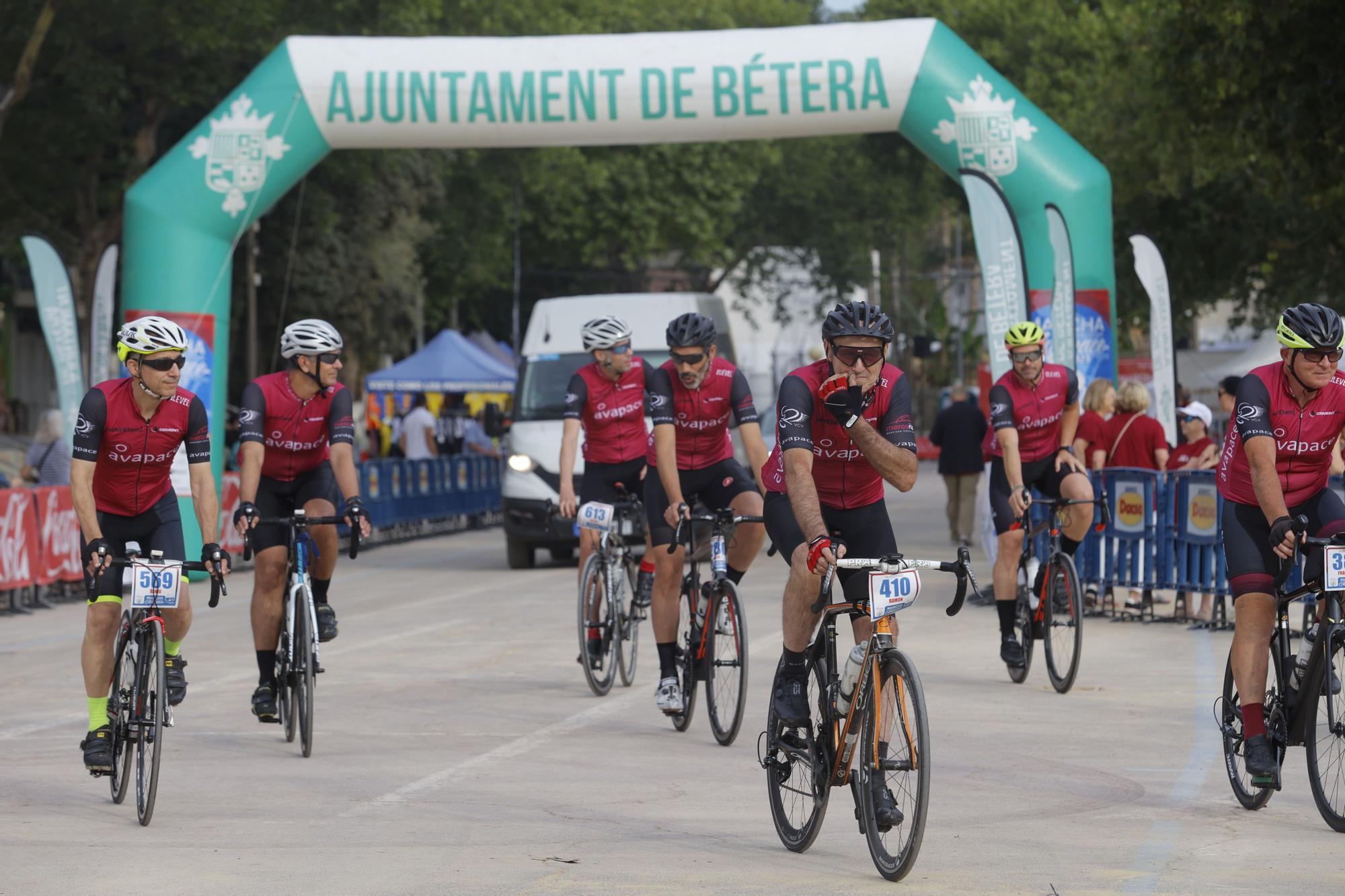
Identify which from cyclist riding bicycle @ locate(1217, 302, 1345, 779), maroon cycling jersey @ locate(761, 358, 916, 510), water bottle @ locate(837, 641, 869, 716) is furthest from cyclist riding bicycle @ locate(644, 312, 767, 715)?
water bottle @ locate(837, 641, 869, 716)

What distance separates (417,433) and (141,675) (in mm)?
22125

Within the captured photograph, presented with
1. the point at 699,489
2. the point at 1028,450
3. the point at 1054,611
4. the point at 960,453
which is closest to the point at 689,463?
the point at 699,489

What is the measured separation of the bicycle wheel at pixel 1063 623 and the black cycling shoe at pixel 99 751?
5401mm

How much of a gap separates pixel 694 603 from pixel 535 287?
173 ft

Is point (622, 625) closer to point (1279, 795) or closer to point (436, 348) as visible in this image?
point (1279, 795)

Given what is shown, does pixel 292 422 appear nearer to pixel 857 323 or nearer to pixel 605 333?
pixel 605 333

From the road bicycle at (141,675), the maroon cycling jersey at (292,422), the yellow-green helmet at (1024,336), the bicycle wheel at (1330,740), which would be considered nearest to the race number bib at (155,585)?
the road bicycle at (141,675)

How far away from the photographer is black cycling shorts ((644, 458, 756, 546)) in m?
9.99

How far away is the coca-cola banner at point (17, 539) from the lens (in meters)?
16.6

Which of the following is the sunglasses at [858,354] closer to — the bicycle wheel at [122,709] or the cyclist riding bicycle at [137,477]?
the cyclist riding bicycle at [137,477]

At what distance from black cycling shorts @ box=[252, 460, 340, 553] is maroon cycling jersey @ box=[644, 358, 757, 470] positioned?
1647mm

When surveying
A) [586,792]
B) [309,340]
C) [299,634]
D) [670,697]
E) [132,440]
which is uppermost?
[309,340]

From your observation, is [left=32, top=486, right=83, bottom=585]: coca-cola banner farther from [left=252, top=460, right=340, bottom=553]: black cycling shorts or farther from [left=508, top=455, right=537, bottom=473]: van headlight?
[left=252, top=460, right=340, bottom=553]: black cycling shorts

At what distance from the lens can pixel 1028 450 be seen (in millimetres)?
11805
